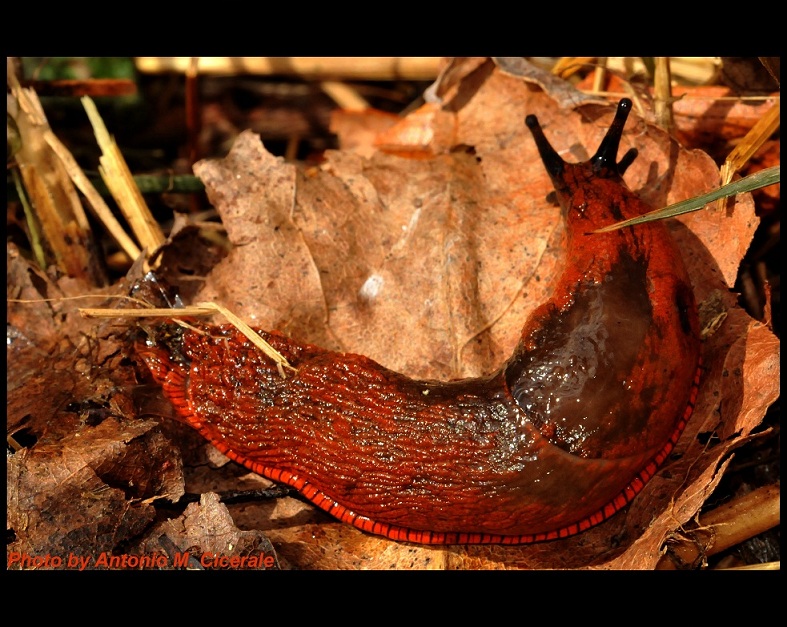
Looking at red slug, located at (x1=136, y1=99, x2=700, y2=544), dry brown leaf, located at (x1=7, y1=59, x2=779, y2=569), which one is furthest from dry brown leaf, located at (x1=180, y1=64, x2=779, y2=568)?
red slug, located at (x1=136, y1=99, x2=700, y2=544)

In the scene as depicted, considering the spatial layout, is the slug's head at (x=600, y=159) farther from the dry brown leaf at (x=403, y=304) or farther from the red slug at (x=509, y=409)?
the dry brown leaf at (x=403, y=304)

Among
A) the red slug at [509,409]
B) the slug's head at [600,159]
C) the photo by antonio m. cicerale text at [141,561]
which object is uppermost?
the slug's head at [600,159]

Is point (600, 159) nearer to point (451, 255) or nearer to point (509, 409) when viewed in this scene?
point (451, 255)

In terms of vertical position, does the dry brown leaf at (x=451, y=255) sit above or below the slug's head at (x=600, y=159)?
below

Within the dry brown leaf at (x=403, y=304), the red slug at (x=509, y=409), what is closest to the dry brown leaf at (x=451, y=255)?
the dry brown leaf at (x=403, y=304)

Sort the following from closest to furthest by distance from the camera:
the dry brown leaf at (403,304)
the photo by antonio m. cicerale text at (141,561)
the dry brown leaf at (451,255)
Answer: the photo by antonio m. cicerale text at (141,561) → the dry brown leaf at (403,304) → the dry brown leaf at (451,255)

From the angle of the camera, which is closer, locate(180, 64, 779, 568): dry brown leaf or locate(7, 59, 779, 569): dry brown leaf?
locate(7, 59, 779, 569): dry brown leaf

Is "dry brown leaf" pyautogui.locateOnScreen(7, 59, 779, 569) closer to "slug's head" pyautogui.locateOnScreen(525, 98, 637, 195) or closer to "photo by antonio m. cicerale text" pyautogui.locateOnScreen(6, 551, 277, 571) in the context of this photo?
"photo by antonio m. cicerale text" pyautogui.locateOnScreen(6, 551, 277, 571)

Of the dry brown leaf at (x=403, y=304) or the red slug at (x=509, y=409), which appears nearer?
the red slug at (x=509, y=409)
